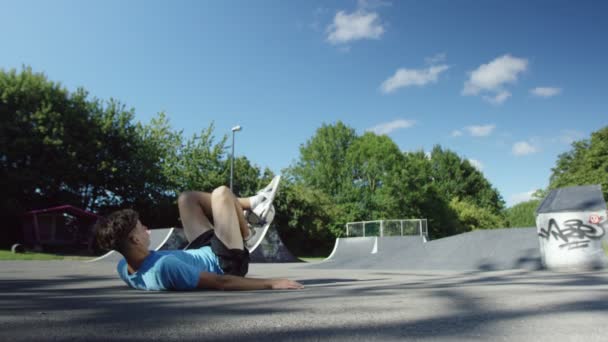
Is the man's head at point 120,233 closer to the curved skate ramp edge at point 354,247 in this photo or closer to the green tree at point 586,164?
the curved skate ramp edge at point 354,247

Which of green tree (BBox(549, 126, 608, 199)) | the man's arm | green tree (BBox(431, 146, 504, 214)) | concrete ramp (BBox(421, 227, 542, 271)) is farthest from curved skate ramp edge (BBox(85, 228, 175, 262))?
green tree (BBox(431, 146, 504, 214))

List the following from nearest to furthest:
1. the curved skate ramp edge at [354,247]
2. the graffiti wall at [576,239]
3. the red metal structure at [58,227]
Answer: the graffiti wall at [576,239] → the curved skate ramp edge at [354,247] → the red metal structure at [58,227]

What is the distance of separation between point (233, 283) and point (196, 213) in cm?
84

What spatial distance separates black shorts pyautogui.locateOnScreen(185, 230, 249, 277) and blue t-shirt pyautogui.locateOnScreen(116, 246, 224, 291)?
2.3 inches

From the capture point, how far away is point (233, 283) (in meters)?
3.43

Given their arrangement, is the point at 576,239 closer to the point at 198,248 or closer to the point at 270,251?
the point at 198,248

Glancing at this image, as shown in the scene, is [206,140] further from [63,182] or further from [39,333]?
[39,333]

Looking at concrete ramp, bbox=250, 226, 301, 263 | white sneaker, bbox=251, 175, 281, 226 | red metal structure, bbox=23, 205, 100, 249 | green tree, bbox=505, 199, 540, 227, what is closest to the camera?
white sneaker, bbox=251, 175, 281, 226

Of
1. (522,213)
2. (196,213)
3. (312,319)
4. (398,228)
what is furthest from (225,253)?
(522,213)

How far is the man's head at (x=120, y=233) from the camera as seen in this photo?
3.13 meters

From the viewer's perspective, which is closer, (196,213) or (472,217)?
(196,213)

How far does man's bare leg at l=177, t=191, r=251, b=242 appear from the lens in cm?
391

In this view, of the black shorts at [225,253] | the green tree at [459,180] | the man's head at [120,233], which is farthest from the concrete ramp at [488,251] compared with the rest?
the green tree at [459,180]

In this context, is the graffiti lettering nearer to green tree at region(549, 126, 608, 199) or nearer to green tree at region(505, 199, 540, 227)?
green tree at region(549, 126, 608, 199)
